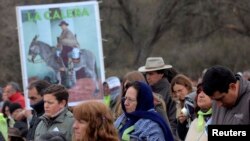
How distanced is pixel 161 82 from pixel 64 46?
2872 mm

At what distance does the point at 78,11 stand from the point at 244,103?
20.3ft

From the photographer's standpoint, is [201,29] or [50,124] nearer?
[50,124]

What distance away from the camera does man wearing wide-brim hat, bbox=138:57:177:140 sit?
9125 mm

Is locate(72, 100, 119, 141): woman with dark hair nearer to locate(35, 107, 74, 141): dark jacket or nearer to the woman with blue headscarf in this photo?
the woman with blue headscarf

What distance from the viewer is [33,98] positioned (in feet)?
28.8

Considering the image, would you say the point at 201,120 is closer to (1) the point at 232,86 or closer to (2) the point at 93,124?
(1) the point at 232,86

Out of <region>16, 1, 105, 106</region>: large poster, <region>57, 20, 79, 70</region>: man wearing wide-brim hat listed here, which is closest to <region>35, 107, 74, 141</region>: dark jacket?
<region>16, 1, 105, 106</region>: large poster

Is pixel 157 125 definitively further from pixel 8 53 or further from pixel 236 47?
pixel 236 47

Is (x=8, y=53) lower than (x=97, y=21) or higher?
lower

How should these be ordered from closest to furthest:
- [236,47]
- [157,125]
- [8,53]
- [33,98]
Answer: [157,125], [33,98], [8,53], [236,47]

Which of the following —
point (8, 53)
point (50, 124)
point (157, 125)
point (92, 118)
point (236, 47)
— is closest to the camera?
point (92, 118)

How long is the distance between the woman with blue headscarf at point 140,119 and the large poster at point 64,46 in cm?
434

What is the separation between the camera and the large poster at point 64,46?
460 inches

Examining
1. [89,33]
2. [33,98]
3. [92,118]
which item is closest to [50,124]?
[33,98]
